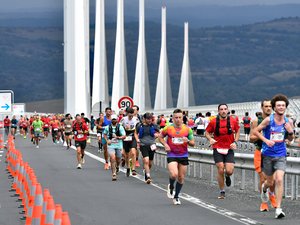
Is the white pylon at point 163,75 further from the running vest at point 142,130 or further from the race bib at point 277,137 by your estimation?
the race bib at point 277,137

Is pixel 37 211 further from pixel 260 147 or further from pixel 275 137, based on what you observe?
pixel 260 147

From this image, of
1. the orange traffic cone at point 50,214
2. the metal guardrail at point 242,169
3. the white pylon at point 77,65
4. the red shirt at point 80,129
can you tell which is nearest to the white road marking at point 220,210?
the metal guardrail at point 242,169

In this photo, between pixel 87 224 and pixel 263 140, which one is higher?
pixel 263 140

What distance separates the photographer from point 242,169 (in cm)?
2097

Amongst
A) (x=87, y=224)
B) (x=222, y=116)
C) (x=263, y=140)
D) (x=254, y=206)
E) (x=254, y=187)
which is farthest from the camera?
(x=254, y=187)

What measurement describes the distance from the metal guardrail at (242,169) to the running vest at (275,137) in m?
2.39

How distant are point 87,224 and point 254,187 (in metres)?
8.12

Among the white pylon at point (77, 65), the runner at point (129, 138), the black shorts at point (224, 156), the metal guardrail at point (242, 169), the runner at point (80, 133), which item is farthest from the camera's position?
Result: the white pylon at point (77, 65)

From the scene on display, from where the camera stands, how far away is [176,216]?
15.7 meters

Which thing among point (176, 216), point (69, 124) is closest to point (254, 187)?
point (176, 216)

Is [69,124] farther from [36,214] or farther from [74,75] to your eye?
[36,214]

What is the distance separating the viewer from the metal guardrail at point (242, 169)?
60.1 feet

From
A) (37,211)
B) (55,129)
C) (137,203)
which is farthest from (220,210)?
(55,129)

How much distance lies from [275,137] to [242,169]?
543cm
